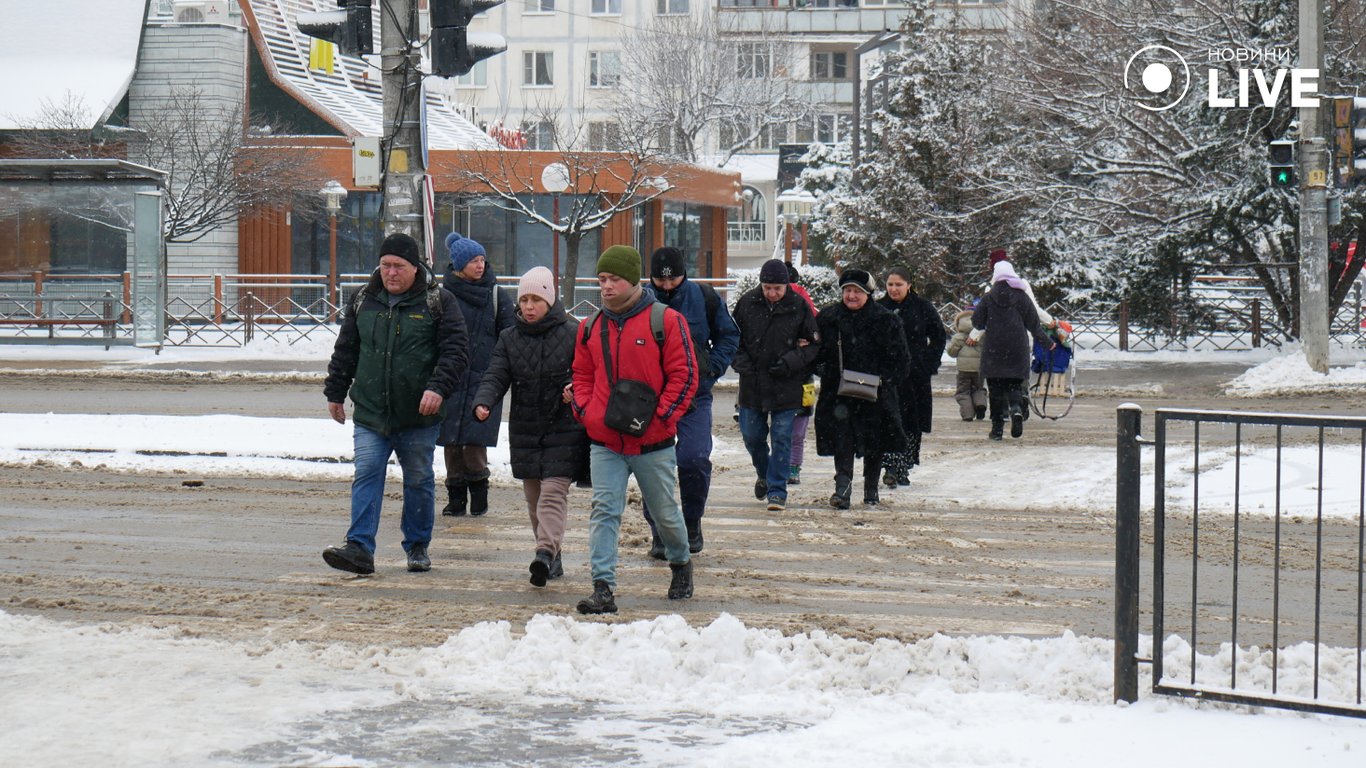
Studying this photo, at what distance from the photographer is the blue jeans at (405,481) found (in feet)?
27.6

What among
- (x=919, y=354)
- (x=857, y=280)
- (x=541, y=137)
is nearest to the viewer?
(x=857, y=280)

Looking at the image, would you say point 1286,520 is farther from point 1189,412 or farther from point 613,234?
point 613,234

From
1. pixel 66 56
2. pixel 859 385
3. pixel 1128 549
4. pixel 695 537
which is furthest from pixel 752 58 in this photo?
pixel 1128 549

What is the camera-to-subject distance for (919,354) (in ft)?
42.3

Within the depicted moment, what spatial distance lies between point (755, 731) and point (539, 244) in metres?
37.0

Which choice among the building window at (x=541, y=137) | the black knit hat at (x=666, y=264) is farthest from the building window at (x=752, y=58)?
the black knit hat at (x=666, y=264)

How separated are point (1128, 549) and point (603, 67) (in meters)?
63.5

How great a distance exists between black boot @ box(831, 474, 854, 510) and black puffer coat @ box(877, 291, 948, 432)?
3.33ft

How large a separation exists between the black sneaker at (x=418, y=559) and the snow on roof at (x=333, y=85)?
102 ft

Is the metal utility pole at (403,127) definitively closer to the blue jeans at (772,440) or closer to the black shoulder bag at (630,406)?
the blue jeans at (772,440)

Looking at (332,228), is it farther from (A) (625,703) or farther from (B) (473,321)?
(A) (625,703)

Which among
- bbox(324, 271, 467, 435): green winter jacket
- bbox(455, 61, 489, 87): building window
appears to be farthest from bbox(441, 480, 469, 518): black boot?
bbox(455, 61, 489, 87): building window

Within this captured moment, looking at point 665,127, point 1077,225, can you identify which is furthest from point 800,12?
point 1077,225

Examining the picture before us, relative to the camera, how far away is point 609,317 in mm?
7641
